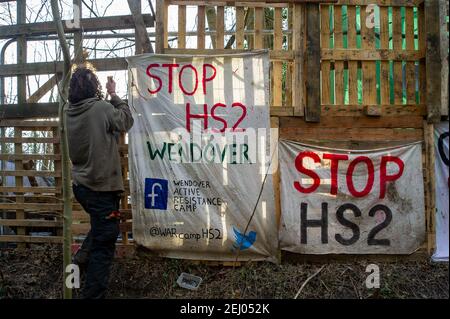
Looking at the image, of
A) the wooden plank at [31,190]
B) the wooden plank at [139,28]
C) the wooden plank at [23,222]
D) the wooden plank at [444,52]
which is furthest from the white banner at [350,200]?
the wooden plank at [23,222]

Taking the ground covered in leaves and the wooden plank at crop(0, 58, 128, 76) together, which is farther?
the wooden plank at crop(0, 58, 128, 76)

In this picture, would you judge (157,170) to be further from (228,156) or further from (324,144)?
(324,144)

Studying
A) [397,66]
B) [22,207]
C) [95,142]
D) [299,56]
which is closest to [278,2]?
[299,56]

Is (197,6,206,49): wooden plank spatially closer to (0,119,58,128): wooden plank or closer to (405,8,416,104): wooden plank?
(0,119,58,128): wooden plank

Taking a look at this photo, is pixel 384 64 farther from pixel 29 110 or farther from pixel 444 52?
pixel 29 110

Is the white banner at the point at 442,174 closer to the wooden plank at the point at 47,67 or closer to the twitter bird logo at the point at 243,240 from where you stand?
the twitter bird logo at the point at 243,240

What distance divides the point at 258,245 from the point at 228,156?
108 centimetres

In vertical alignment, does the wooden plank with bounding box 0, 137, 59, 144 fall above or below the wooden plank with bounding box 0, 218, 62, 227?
above

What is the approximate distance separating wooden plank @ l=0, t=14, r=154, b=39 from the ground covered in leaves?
2.84 meters

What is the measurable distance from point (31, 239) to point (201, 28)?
3301 millimetres

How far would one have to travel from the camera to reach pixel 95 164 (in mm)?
4012

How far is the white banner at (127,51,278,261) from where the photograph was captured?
5.05 metres

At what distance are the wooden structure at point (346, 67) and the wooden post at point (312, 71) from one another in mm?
12

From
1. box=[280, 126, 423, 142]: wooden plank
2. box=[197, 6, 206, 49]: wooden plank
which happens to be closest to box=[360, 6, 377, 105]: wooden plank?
box=[280, 126, 423, 142]: wooden plank
